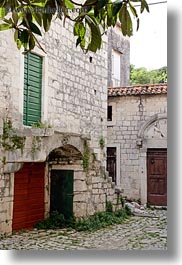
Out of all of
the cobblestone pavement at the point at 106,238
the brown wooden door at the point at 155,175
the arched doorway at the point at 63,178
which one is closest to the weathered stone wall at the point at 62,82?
the arched doorway at the point at 63,178

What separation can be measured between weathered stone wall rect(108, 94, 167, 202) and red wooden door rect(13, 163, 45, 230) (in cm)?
103

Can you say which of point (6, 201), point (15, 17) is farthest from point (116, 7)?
point (6, 201)

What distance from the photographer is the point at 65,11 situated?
1.98 meters

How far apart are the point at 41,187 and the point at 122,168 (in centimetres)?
101

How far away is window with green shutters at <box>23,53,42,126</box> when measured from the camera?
14.1 ft

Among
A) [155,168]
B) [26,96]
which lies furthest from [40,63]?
[155,168]

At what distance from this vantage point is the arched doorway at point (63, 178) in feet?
16.8

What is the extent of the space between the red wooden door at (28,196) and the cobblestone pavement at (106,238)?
0.16 meters

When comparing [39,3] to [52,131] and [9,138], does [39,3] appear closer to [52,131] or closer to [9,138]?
[9,138]

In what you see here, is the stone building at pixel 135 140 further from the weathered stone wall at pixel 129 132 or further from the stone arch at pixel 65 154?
the stone arch at pixel 65 154

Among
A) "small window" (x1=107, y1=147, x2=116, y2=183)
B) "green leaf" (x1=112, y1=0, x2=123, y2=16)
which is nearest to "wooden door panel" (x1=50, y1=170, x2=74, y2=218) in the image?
"small window" (x1=107, y1=147, x2=116, y2=183)

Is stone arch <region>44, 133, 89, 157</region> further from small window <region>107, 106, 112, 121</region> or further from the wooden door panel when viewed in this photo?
small window <region>107, 106, 112, 121</region>

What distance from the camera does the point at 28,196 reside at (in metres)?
4.76

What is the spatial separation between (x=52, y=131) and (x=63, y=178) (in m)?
0.96
